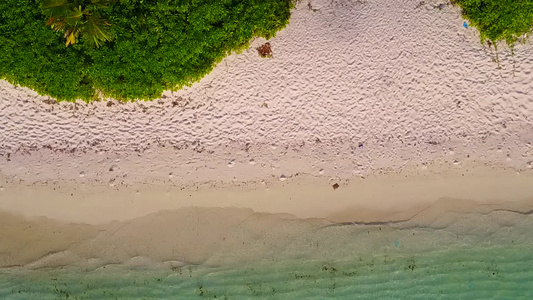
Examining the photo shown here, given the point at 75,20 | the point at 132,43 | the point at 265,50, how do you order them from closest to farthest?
1. the point at 75,20
2. the point at 132,43
3. the point at 265,50

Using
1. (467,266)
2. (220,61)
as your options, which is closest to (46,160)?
(220,61)

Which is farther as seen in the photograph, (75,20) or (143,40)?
(143,40)

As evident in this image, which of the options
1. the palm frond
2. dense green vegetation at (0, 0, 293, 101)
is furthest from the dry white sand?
the palm frond

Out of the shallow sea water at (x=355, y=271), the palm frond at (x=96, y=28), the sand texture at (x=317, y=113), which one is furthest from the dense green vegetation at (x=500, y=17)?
the palm frond at (x=96, y=28)

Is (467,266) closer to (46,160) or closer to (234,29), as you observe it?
(234,29)

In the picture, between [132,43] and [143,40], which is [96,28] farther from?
[143,40]

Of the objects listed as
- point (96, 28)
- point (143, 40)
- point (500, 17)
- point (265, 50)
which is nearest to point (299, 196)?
point (265, 50)

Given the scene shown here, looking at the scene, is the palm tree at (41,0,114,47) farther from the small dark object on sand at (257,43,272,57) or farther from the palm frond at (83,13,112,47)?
the small dark object on sand at (257,43,272,57)
